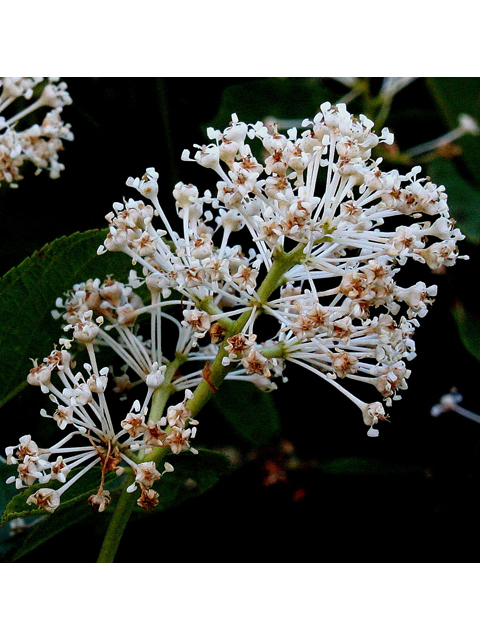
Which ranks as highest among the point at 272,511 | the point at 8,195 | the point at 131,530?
the point at 8,195

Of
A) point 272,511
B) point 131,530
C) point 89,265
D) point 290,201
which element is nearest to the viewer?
point 290,201

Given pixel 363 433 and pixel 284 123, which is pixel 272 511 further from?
pixel 284 123

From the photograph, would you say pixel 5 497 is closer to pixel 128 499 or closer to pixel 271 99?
pixel 128 499

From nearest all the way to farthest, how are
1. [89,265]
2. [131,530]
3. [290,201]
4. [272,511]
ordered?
[290,201]
[89,265]
[131,530]
[272,511]

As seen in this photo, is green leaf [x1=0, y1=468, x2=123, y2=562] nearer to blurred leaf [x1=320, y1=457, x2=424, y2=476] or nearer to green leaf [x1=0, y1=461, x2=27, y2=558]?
green leaf [x1=0, y1=461, x2=27, y2=558]

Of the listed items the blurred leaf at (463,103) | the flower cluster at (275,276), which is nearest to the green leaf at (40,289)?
the flower cluster at (275,276)
